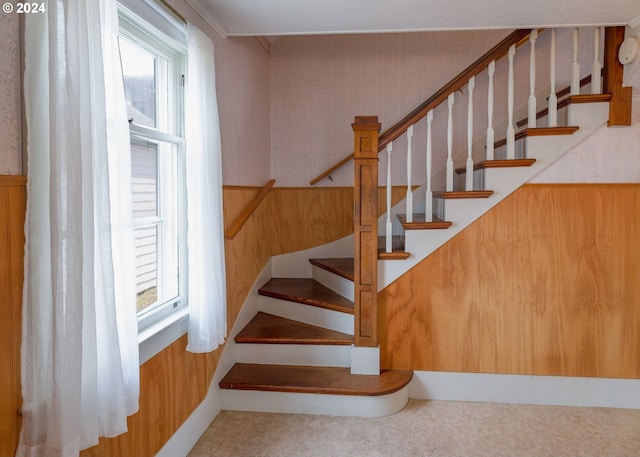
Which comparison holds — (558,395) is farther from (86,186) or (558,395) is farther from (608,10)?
(86,186)

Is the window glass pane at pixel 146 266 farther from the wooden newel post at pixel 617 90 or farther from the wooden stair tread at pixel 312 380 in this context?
the wooden newel post at pixel 617 90

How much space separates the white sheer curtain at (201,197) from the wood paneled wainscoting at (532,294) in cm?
119

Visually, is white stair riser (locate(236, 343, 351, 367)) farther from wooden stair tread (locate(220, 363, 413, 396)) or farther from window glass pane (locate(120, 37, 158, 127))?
window glass pane (locate(120, 37, 158, 127))

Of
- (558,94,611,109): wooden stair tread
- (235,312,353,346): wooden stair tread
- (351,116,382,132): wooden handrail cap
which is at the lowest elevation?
(235,312,353,346): wooden stair tread

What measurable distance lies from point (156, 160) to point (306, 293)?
5.17ft

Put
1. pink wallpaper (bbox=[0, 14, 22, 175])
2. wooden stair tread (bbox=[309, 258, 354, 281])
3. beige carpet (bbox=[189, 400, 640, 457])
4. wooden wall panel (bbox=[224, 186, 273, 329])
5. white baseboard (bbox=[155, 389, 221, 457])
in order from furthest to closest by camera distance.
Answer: wooden stair tread (bbox=[309, 258, 354, 281]), wooden wall panel (bbox=[224, 186, 273, 329]), beige carpet (bbox=[189, 400, 640, 457]), white baseboard (bbox=[155, 389, 221, 457]), pink wallpaper (bbox=[0, 14, 22, 175])

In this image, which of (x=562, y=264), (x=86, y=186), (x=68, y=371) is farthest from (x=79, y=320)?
(x=562, y=264)

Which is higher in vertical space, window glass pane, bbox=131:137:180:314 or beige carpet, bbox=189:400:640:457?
window glass pane, bbox=131:137:180:314

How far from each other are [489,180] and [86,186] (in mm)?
2318

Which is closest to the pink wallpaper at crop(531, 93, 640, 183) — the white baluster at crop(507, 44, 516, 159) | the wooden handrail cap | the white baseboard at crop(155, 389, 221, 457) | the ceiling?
the white baluster at crop(507, 44, 516, 159)

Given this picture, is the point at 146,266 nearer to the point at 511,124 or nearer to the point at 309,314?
the point at 309,314

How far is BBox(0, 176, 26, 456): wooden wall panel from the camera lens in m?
1.08

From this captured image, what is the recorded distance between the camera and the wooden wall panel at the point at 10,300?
108 centimetres

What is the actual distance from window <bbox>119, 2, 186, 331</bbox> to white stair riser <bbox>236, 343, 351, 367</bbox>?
794mm
